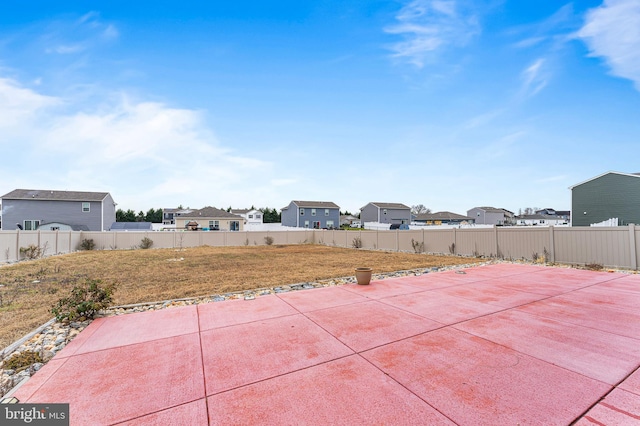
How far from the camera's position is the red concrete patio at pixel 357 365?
244 centimetres

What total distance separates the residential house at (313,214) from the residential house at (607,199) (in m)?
30.6

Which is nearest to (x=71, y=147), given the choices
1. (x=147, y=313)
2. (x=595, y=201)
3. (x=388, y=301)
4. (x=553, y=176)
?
(x=147, y=313)

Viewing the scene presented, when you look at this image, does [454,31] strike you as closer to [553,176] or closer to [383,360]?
[383,360]

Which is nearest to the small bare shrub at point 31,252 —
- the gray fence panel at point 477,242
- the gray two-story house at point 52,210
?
the gray two-story house at point 52,210

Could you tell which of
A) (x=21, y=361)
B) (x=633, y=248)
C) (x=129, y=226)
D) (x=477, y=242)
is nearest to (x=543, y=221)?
(x=477, y=242)

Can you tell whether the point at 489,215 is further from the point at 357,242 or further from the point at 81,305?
the point at 81,305

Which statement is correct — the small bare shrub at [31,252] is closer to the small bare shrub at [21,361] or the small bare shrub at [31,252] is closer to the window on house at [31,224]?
the small bare shrub at [21,361]

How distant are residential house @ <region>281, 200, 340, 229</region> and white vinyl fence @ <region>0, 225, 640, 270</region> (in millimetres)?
17993

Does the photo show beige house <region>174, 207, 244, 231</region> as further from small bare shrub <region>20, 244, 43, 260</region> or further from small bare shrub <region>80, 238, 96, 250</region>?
small bare shrub <region>20, 244, 43, 260</region>

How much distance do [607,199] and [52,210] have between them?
51908mm

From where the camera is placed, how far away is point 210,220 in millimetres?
39562

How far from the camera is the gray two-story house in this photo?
2745 centimetres

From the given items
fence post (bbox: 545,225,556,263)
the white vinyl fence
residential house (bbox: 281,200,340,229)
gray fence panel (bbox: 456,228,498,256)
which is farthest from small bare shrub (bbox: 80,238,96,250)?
residential house (bbox: 281,200,340,229)

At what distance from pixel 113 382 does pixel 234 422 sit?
1629 millimetres
